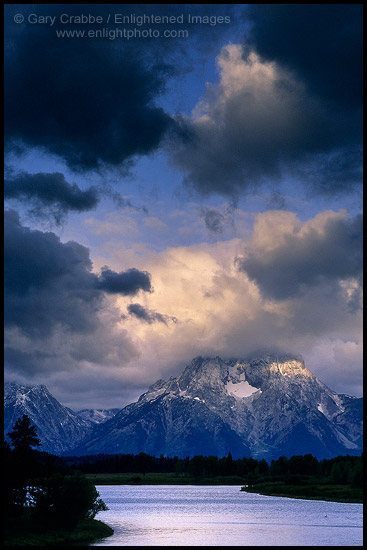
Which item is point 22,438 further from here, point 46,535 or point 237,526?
point 237,526

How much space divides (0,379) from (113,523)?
316ft

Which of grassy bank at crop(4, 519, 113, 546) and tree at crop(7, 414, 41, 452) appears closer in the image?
grassy bank at crop(4, 519, 113, 546)

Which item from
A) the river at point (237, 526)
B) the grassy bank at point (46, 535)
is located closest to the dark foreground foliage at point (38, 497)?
the grassy bank at point (46, 535)

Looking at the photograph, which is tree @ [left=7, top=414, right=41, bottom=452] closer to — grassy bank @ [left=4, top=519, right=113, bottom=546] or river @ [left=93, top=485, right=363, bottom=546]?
grassy bank @ [left=4, top=519, right=113, bottom=546]

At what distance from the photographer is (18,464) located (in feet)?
329

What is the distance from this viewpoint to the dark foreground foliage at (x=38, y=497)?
99250 millimetres

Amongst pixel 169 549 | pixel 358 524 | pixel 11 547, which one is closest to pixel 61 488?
pixel 11 547

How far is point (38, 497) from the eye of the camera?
10500 centimetres

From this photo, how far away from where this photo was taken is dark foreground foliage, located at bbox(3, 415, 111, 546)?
9925 cm

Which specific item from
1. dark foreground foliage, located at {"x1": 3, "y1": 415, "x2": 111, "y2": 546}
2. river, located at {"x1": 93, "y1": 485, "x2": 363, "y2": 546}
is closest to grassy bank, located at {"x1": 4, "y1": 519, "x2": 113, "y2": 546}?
dark foreground foliage, located at {"x1": 3, "y1": 415, "x2": 111, "y2": 546}

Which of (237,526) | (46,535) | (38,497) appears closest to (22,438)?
(38,497)

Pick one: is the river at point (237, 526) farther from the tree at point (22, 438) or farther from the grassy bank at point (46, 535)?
the tree at point (22, 438)

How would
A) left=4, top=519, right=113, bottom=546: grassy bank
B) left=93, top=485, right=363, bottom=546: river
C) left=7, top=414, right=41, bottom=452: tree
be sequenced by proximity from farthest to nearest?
left=93, top=485, right=363, bottom=546: river < left=7, top=414, right=41, bottom=452: tree < left=4, top=519, right=113, bottom=546: grassy bank

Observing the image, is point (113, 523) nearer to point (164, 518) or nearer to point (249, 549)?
point (164, 518)
